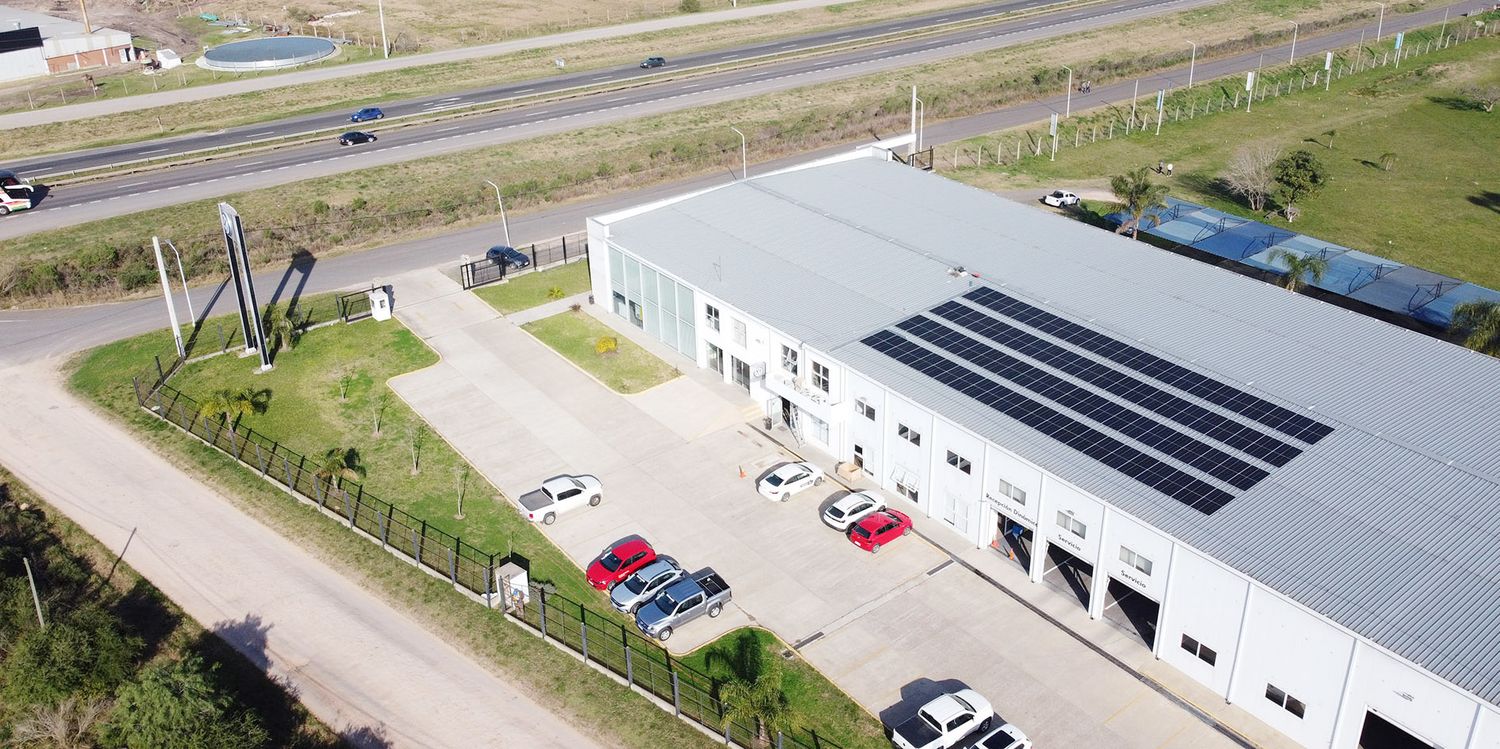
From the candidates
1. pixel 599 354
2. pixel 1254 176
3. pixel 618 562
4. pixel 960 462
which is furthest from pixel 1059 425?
pixel 1254 176

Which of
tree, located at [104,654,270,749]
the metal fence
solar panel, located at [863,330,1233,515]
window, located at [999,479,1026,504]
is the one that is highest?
solar panel, located at [863,330,1233,515]

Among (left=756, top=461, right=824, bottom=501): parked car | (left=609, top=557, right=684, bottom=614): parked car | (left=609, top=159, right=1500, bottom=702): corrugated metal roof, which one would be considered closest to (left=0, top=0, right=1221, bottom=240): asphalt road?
(left=609, top=159, right=1500, bottom=702): corrugated metal roof

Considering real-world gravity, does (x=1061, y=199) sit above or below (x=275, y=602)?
above

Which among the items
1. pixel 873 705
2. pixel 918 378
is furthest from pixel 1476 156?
pixel 873 705

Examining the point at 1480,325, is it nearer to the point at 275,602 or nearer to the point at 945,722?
the point at 945,722

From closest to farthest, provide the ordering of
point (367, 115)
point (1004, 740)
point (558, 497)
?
point (1004, 740) → point (558, 497) → point (367, 115)

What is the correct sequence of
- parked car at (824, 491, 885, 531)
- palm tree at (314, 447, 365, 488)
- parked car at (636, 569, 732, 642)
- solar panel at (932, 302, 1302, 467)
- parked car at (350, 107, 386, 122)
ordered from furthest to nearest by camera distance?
parked car at (350, 107, 386, 122)
palm tree at (314, 447, 365, 488)
parked car at (824, 491, 885, 531)
solar panel at (932, 302, 1302, 467)
parked car at (636, 569, 732, 642)

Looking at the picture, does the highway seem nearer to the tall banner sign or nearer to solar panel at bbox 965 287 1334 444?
the tall banner sign
